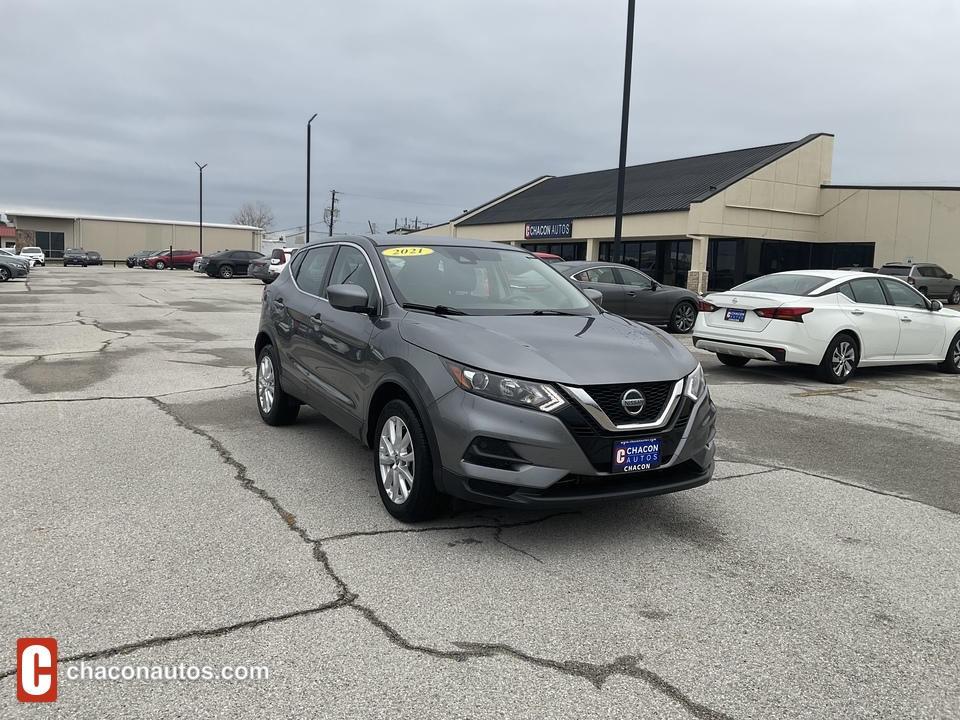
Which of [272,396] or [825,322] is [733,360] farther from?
[272,396]

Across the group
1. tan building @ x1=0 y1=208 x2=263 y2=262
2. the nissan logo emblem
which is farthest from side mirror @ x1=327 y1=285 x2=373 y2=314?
tan building @ x1=0 y1=208 x2=263 y2=262

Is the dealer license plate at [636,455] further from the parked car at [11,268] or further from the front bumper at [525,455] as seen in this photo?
the parked car at [11,268]

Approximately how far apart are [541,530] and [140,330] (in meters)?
12.0

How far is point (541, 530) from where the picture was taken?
448 cm

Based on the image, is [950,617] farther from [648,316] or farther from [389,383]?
[648,316]

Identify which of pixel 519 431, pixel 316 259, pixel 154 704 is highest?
pixel 316 259

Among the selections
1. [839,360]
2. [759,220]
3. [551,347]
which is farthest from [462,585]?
[759,220]

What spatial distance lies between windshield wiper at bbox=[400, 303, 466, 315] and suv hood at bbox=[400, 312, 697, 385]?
0.08m

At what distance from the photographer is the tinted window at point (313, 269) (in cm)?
625

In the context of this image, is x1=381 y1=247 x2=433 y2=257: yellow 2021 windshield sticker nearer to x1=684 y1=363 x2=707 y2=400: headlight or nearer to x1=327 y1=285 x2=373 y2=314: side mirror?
x1=327 y1=285 x2=373 y2=314: side mirror

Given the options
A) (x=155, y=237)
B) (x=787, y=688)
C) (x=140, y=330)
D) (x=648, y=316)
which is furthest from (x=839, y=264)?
(x=155, y=237)

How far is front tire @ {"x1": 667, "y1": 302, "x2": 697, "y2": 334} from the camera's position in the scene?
648 inches

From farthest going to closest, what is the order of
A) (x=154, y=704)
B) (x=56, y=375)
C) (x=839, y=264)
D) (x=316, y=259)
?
(x=839, y=264) < (x=56, y=375) < (x=316, y=259) < (x=154, y=704)

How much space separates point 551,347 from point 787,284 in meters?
7.28
